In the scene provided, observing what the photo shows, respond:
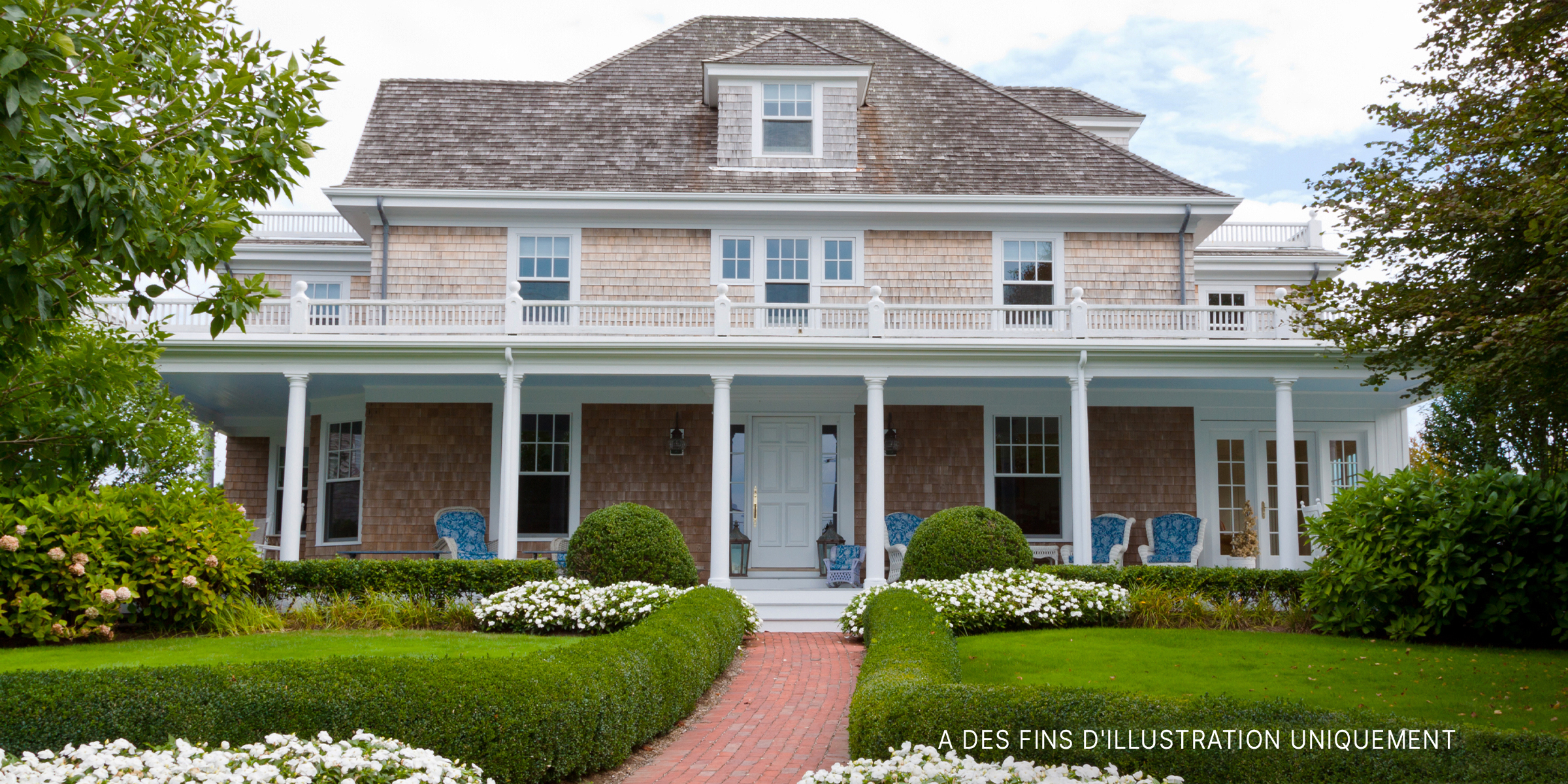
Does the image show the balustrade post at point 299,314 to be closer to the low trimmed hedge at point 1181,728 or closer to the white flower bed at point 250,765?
the white flower bed at point 250,765

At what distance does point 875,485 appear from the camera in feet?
50.1

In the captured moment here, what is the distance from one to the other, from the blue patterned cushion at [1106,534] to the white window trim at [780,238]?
17.8ft

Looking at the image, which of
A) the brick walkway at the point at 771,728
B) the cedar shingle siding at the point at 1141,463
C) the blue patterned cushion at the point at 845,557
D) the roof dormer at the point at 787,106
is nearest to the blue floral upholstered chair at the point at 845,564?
the blue patterned cushion at the point at 845,557

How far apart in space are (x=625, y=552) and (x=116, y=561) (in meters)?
5.41

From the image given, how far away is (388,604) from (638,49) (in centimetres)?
1246

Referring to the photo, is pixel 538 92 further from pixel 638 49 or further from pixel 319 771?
pixel 319 771

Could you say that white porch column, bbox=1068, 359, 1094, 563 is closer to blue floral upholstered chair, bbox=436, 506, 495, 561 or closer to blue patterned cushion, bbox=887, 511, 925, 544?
blue patterned cushion, bbox=887, 511, 925, 544

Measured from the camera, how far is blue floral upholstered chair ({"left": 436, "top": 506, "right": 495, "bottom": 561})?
56.4 feet

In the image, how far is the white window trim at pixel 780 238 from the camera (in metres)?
18.1

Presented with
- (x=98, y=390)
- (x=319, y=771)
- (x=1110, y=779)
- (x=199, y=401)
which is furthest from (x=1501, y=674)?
(x=199, y=401)

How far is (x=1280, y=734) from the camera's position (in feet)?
17.0

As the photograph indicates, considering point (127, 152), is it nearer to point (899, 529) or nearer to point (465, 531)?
point (465, 531)

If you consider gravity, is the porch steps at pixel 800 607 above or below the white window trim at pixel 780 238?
below

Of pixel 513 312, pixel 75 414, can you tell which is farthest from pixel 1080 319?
pixel 75 414
